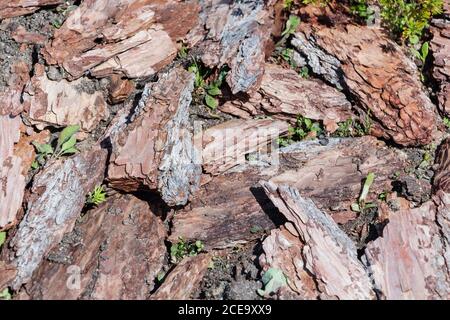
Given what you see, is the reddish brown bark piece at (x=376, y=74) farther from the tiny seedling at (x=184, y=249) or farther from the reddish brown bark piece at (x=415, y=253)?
the tiny seedling at (x=184, y=249)

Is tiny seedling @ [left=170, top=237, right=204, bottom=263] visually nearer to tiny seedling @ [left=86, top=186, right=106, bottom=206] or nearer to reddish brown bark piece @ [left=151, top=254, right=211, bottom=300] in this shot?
reddish brown bark piece @ [left=151, top=254, right=211, bottom=300]

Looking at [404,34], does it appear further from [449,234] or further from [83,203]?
[83,203]

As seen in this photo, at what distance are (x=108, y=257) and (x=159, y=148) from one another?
86 centimetres

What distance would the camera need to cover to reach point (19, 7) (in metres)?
5.43

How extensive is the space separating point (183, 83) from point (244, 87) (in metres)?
0.49

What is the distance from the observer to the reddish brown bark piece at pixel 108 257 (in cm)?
442

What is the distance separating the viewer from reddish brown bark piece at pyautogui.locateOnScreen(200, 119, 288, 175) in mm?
5133

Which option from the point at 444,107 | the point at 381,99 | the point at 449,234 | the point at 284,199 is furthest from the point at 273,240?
the point at 444,107

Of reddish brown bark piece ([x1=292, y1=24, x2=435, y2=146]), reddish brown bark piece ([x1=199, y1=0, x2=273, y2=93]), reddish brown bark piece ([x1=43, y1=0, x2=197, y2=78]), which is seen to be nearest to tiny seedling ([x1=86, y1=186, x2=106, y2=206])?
reddish brown bark piece ([x1=43, y1=0, x2=197, y2=78])

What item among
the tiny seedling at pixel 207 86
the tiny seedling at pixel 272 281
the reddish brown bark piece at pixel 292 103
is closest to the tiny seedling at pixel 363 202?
the reddish brown bark piece at pixel 292 103

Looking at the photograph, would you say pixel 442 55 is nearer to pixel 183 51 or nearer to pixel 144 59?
pixel 183 51

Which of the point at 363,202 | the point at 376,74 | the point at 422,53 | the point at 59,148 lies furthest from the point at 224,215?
the point at 422,53

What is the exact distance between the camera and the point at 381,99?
17.4 ft

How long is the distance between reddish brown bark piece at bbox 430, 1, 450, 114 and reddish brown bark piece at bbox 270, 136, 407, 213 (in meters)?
0.63
